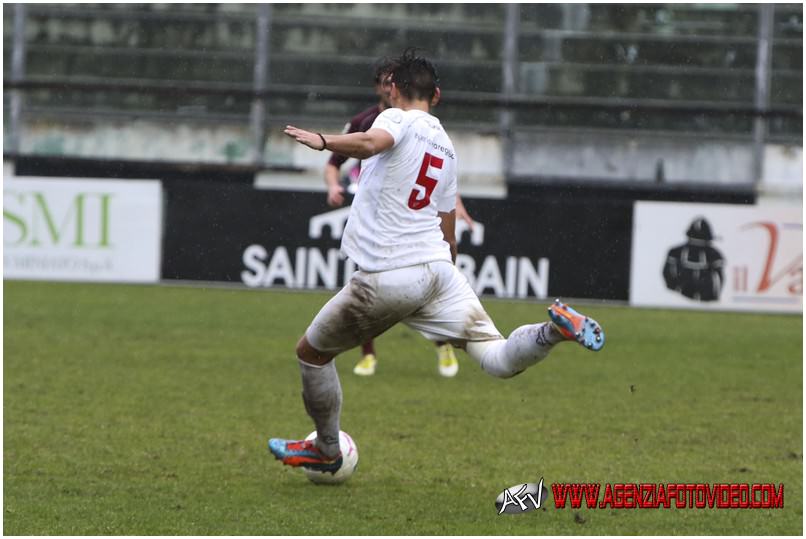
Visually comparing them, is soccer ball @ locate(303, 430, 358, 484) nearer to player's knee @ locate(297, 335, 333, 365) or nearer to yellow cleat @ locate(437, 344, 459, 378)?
player's knee @ locate(297, 335, 333, 365)

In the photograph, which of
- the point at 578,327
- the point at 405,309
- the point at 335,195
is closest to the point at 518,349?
the point at 578,327

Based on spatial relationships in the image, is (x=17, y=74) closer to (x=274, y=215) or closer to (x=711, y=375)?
(x=274, y=215)

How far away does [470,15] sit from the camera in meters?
20.5

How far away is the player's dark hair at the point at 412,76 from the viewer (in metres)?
6.13

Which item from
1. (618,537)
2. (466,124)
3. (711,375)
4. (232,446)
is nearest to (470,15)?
(466,124)

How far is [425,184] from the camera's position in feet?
20.2

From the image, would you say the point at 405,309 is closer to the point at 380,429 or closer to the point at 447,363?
the point at 380,429

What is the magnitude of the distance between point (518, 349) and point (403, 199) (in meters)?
0.83

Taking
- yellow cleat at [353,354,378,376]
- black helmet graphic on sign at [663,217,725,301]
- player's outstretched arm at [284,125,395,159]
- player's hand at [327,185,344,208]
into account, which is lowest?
yellow cleat at [353,354,378,376]

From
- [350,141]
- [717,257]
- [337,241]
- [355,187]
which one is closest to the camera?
[350,141]

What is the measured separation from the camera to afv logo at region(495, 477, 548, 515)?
637 centimetres

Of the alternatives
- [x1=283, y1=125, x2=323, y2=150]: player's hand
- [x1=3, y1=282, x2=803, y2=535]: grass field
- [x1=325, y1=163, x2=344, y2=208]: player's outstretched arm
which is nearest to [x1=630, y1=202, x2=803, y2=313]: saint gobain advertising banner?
Answer: [x1=3, y1=282, x2=803, y2=535]: grass field

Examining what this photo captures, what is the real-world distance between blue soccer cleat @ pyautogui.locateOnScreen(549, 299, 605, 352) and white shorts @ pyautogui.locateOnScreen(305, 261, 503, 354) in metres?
0.60

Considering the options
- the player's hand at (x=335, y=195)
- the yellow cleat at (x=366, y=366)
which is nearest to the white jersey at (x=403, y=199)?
the player's hand at (x=335, y=195)
